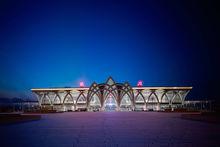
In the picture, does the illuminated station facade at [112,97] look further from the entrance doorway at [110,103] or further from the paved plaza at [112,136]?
the paved plaza at [112,136]

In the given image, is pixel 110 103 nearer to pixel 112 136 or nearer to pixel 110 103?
pixel 110 103

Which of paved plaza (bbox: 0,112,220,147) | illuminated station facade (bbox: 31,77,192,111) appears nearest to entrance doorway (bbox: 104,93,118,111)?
illuminated station facade (bbox: 31,77,192,111)

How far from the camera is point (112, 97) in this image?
9450cm

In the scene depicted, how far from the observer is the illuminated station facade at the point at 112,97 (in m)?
92.2

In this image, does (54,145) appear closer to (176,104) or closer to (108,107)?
(108,107)

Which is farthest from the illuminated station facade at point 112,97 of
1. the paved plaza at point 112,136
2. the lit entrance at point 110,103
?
the paved plaza at point 112,136

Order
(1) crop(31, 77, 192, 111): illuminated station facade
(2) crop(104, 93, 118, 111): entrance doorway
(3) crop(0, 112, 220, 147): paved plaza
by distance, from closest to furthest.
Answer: (3) crop(0, 112, 220, 147): paved plaza < (1) crop(31, 77, 192, 111): illuminated station facade < (2) crop(104, 93, 118, 111): entrance doorway

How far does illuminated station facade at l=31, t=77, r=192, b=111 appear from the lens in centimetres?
9219

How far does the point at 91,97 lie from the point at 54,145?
83416 millimetres

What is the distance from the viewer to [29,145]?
361 inches

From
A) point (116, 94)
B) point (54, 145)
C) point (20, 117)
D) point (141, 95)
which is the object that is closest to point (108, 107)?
point (116, 94)

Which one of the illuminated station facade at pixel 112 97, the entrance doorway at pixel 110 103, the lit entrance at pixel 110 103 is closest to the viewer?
the illuminated station facade at pixel 112 97

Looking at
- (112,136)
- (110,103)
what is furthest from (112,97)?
(112,136)

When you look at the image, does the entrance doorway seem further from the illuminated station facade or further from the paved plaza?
the paved plaza
